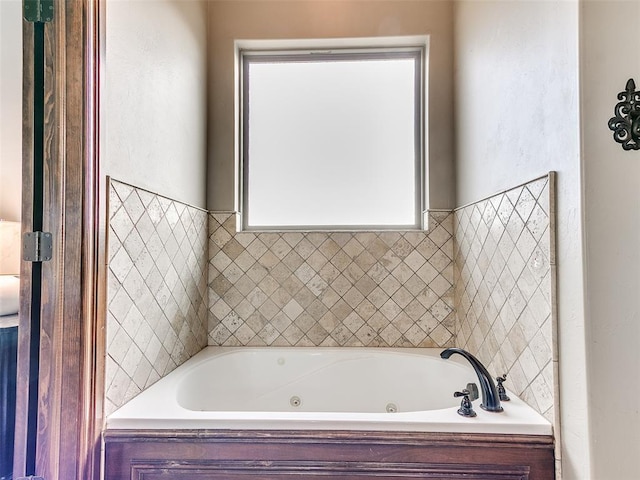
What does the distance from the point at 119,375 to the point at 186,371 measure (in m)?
0.44

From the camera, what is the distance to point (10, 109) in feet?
3.73

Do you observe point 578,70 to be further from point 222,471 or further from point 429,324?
point 222,471

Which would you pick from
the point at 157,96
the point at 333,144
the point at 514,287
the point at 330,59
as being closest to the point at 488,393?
the point at 514,287

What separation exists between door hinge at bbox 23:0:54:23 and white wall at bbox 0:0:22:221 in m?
0.03

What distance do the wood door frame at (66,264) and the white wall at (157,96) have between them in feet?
0.29

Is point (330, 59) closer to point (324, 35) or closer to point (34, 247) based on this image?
point (324, 35)

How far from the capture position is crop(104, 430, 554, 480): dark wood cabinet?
112cm

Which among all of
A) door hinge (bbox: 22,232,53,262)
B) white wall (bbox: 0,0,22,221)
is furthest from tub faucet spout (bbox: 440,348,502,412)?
white wall (bbox: 0,0,22,221)

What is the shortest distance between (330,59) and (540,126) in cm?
153

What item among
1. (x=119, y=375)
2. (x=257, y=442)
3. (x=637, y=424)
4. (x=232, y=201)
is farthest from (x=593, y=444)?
(x=232, y=201)

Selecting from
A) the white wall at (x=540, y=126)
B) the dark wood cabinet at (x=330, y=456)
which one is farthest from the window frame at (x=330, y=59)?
the dark wood cabinet at (x=330, y=456)

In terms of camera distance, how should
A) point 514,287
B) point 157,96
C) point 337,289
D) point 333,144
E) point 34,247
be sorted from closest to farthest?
point 34,247
point 514,287
point 157,96
point 337,289
point 333,144

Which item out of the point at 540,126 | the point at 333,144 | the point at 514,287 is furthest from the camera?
the point at 333,144

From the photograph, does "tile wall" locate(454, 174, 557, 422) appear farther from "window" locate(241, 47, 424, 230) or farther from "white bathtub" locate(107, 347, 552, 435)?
"window" locate(241, 47, 424, 230)
